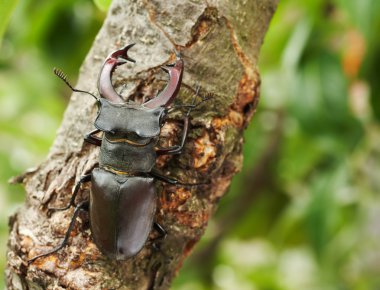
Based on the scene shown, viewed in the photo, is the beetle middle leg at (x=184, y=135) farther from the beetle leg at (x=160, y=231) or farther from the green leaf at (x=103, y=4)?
the green leaf at (x=103, y=4)

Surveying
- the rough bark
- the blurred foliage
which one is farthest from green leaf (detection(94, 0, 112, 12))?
the blurred foliage

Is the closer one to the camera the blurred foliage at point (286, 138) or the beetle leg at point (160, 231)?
the beetle leg at point (160, 231)

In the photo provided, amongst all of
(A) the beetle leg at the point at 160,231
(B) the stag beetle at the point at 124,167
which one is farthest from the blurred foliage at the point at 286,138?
(A) the beetle leg at the point at 160,231

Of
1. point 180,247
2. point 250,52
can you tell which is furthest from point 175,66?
point 180,247

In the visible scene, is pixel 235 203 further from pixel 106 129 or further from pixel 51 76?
pixel 106 129

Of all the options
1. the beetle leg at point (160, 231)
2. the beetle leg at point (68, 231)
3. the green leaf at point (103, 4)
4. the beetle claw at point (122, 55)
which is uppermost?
the green leaf at point (103, 4)

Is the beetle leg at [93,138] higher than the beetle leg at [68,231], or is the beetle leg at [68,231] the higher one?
the beetle leg at [93,138]
